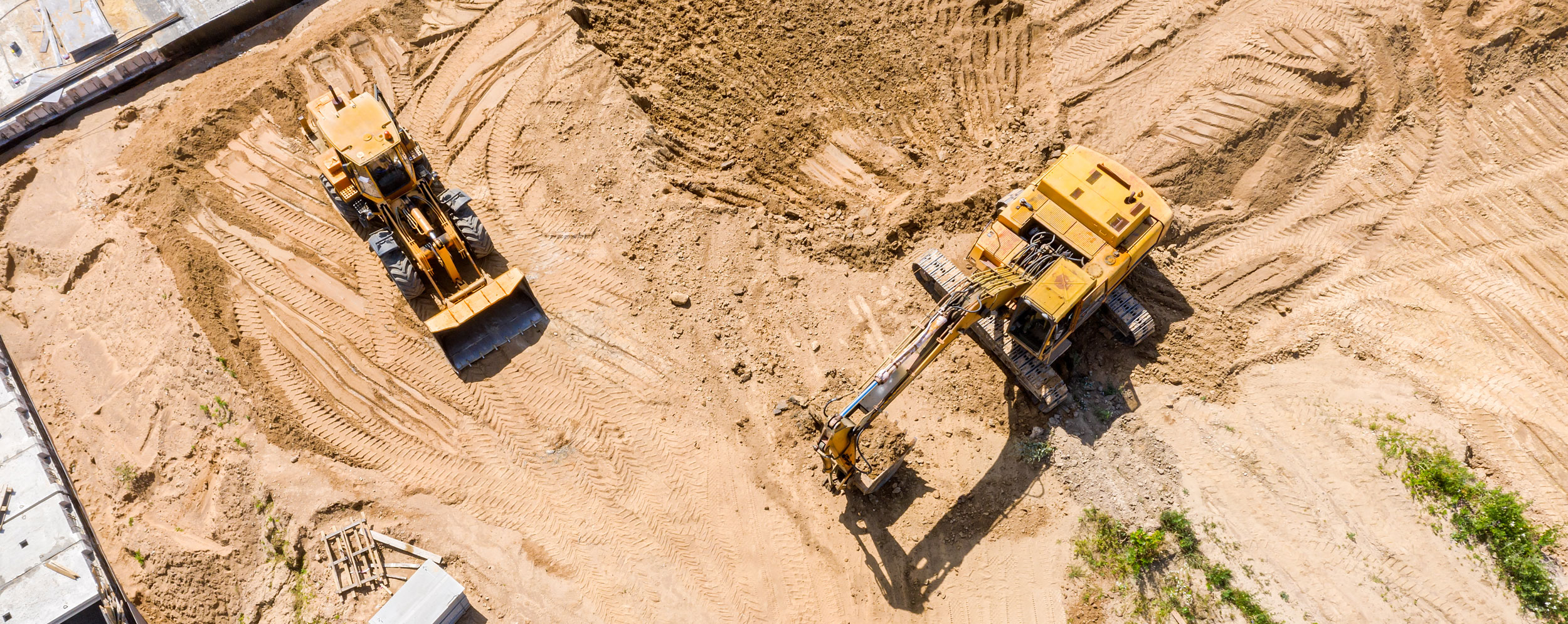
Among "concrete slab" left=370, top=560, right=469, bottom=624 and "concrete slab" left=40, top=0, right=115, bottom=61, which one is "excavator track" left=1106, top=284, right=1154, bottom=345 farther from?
"concrete slab" left=40, top=0, right=115, bottom=61

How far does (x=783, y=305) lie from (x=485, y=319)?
5229 millimetres

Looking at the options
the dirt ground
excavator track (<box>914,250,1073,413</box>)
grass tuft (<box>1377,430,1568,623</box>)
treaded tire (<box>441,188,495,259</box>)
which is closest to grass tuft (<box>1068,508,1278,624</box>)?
the dirt ground

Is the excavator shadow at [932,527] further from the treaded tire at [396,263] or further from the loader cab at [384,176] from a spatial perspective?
the loader cab at [384,176]

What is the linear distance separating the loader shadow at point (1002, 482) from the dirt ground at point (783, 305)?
2.6 inches

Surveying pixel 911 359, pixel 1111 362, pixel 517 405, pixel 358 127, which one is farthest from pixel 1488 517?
pixel 358 127

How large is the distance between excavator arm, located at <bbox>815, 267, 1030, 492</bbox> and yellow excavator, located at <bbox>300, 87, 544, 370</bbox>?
5915 millimetres

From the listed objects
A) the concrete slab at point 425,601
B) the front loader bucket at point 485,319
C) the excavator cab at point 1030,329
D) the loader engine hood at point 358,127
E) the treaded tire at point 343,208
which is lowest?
the excavator cab at point 1030,329

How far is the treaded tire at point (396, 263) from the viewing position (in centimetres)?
1338

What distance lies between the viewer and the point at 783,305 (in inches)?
552

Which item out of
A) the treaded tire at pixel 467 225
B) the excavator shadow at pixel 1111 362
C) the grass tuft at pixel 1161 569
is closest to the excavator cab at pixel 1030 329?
the excavator shadow at pixel 1111 362

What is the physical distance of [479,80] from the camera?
1569cm

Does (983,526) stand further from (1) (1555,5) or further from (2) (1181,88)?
(1) (1555,5)

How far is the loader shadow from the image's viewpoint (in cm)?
1246

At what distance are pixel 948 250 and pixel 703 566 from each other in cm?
705
